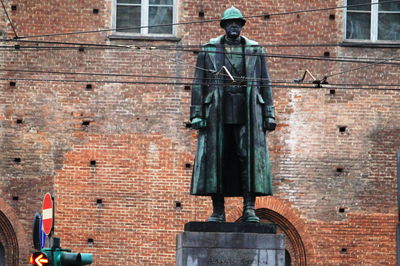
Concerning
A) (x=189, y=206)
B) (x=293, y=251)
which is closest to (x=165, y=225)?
(x=189, y=206)

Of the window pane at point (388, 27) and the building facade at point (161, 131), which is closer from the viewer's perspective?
the building facade at point (161, 131)

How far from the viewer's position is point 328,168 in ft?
75.7

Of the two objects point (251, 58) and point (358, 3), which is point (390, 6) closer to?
point (358, 3)

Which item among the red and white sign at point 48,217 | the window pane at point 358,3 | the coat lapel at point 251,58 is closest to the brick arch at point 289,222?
the window pane at point 358,3

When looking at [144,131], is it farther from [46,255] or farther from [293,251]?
[46,255]

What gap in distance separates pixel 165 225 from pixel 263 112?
27.8 ft

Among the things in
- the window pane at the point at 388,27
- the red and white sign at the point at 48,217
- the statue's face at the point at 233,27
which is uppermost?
the window pane at the point at 388,27

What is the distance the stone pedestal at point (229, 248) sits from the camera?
13891mm

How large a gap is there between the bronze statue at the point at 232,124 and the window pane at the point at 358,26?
8.96m

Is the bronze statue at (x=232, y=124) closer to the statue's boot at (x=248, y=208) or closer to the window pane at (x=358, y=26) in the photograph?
the statue's boot at (x=248, y=208)

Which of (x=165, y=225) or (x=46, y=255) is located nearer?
(x=46, y=255)

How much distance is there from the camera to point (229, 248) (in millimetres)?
13914

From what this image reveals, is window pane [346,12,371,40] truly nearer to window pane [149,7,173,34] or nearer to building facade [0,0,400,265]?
building facade [0,0,400,265]

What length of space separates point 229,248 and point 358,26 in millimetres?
10400
